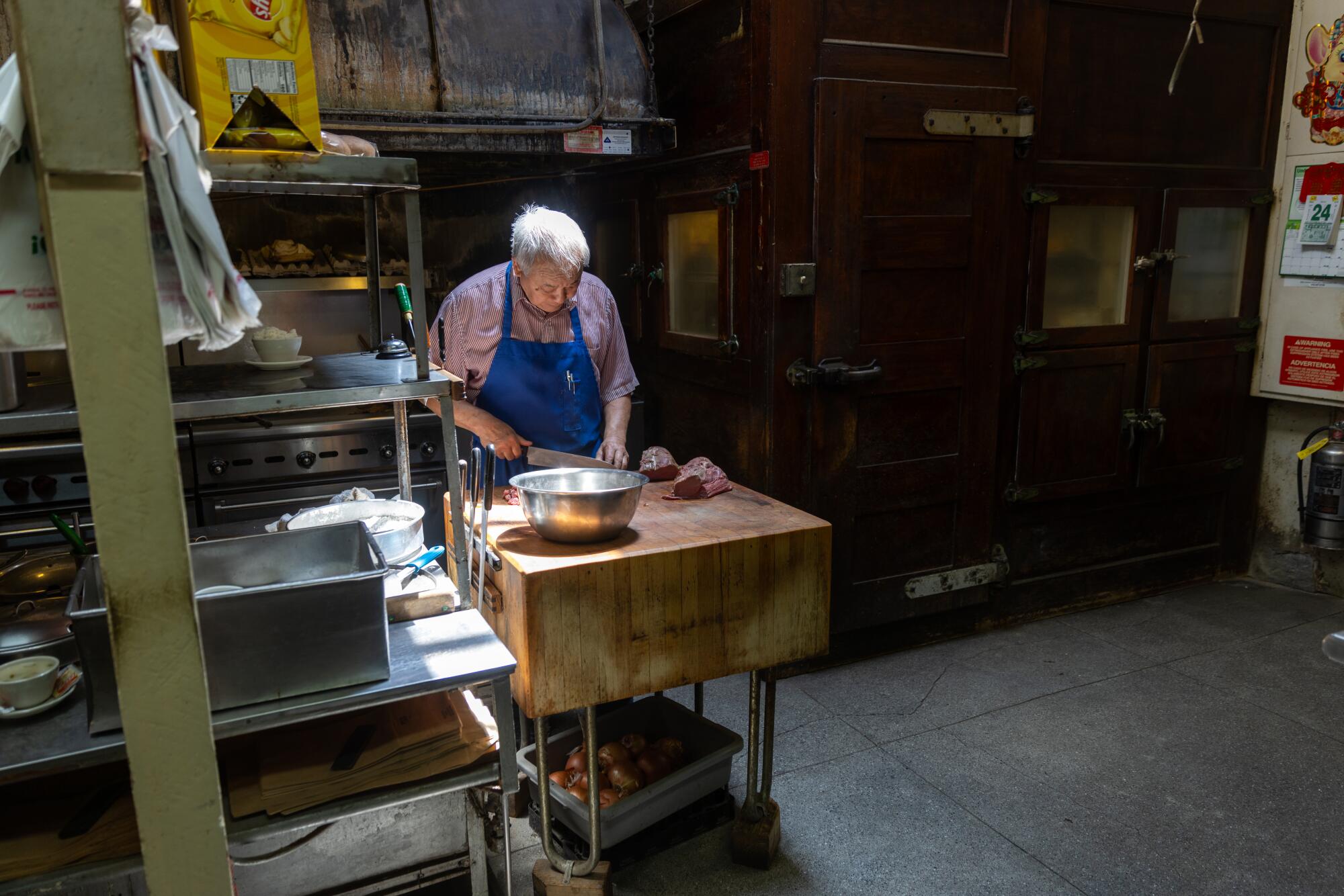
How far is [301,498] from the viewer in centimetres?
393

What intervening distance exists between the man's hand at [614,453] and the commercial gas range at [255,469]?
1154 millimetres

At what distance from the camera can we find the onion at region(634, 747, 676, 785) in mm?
2605

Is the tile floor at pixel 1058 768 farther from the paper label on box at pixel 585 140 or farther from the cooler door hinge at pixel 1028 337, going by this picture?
the paper label on box at pixel 585 140

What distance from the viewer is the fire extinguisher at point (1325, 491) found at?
4242 millimetres

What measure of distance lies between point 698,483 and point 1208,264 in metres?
3.33

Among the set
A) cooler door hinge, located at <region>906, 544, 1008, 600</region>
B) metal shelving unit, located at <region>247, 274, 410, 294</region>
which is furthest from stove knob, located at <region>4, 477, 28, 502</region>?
cooler door hinge, located at <region>906, 544, 1008, 600</region>

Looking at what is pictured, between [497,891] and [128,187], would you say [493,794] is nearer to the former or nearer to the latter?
[497,891]

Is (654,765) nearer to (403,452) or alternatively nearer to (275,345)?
(403,452)

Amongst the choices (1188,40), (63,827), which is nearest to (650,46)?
(1188,40)

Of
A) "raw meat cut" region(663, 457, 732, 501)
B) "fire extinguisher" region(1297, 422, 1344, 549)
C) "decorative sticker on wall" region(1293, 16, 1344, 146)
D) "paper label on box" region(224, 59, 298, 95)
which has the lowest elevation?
"fire extinguisher" region(1297, 422, 1344, 549)

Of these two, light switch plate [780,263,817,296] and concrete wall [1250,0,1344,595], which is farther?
concrete wall [1250,0,1344,595]

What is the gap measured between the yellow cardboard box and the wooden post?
1.99 ft

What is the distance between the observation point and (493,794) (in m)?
2.41

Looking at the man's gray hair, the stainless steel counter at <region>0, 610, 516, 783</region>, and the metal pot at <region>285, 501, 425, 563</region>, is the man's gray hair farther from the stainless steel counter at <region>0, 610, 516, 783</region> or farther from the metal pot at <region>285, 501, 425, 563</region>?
the stainless steel counter at <region>0, 610, 516, 783</region>
